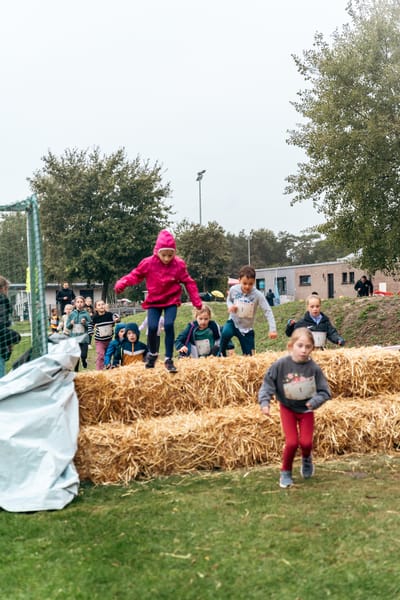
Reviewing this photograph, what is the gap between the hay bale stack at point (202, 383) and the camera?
6.86 m

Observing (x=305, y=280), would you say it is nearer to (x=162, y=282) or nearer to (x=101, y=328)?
(x=101, y=328)

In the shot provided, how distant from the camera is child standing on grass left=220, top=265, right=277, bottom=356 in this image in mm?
8922

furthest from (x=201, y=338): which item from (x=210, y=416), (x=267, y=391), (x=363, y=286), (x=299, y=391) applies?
(x=363, y=286)

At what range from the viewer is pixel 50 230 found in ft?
131

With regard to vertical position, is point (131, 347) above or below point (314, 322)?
below

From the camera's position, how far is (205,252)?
5019cm

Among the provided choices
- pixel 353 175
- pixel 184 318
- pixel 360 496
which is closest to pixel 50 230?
pixel 184 318

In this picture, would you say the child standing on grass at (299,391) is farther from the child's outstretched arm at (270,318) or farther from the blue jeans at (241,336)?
the blue jeans at (241,336)

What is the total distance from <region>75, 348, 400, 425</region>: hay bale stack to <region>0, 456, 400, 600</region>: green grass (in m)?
1.20

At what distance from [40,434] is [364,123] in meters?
14.7

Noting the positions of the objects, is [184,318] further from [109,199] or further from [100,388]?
[100,388]

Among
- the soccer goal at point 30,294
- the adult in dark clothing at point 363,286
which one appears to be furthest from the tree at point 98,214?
the soccer goal at point 30,294

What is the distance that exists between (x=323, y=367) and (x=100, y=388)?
2615 millimetres

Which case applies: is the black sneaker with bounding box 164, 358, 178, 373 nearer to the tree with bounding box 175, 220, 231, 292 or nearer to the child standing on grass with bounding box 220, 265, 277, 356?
the child standing on grass with bounding box 220, 265, 277, 356
